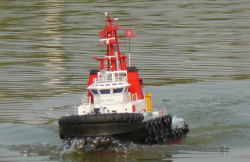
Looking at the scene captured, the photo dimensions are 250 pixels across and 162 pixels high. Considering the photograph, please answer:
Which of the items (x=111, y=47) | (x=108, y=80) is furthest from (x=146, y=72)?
(x=108, y=80)

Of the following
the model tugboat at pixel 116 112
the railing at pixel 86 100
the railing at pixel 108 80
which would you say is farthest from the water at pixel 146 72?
the railing at pixel 108 80

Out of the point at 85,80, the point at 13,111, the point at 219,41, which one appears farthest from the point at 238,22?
the point at 13,111

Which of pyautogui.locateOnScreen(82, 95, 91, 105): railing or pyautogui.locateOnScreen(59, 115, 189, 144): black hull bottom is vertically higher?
pyautogui.locateOnScreen(82, 95, 91, 105): railing

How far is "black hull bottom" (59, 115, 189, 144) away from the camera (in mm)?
25688

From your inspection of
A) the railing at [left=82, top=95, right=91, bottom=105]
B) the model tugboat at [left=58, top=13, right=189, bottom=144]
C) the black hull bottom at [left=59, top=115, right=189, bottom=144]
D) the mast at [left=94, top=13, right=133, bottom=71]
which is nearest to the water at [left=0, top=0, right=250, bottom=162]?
the black hull bottom at [left=59, top=115, right=189, bottom=144]

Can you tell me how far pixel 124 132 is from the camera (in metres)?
26.0

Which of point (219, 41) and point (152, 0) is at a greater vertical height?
point (152, 0)

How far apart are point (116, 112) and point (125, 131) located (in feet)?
3.98

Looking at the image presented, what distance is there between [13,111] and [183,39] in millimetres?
24778

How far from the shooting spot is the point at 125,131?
2597 cm

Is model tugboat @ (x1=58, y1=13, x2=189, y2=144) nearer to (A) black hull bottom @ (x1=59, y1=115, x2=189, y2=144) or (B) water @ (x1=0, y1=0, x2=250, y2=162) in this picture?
(A) black hull bottom @ (x1=59, y1=115, x2=189, y2=144)

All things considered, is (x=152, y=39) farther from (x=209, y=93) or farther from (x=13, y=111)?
(x=13, y=111)

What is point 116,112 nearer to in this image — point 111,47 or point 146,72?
point 111,47

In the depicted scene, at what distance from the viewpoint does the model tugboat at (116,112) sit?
2570 cm
